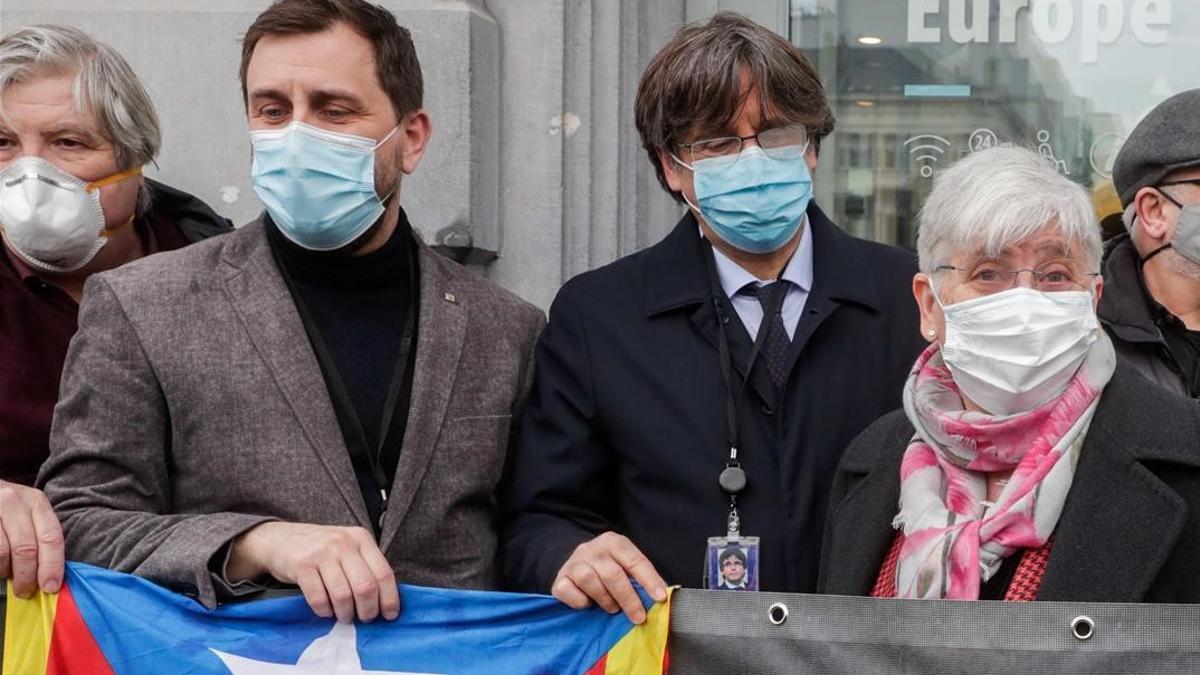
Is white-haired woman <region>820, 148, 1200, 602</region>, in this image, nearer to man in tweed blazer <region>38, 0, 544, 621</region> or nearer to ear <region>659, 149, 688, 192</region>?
ear <region>659, 149, 688, 192</region>

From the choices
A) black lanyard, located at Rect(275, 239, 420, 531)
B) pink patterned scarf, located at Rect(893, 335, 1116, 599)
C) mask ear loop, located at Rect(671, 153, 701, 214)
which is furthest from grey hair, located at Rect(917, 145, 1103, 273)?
black lanyard, located at Rect(275, 239, 420, 531)

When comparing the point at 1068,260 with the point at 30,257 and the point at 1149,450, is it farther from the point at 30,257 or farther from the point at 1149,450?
the point at 30,257

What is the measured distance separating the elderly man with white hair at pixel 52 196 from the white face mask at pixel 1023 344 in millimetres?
1870

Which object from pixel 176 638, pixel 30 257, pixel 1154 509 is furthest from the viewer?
pixel 30 257

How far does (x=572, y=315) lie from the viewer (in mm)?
3508

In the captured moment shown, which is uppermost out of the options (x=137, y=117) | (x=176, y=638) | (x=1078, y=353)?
(x=137, y=117)

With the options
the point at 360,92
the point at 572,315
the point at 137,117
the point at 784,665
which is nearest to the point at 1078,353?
the point at 784,665

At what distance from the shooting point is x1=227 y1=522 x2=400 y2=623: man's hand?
286 centimetres

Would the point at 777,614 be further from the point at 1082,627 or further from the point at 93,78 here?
the point at 93,78

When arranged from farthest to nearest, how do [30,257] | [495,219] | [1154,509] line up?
1. [495,219]
2. [30,257]
3. [1154,509]

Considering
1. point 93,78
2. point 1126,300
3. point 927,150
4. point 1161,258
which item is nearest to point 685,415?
point 1126,300

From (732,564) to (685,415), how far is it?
38cm

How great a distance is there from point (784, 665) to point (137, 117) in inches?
77.8

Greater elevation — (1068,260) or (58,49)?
(58,49)
